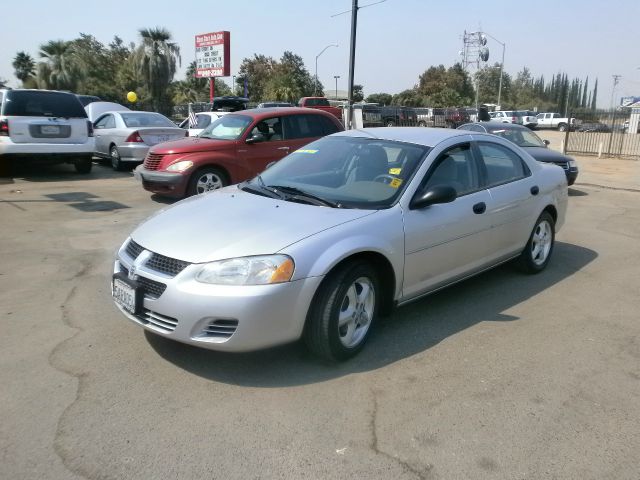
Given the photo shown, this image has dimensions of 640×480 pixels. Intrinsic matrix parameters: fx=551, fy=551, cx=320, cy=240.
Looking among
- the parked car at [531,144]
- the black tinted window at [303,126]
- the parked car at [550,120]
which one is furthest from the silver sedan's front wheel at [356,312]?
the parked car at [550,120]

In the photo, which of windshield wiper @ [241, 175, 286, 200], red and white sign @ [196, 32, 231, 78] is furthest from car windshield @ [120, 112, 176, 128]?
red and white sign @ [196, 32, 231, 78]

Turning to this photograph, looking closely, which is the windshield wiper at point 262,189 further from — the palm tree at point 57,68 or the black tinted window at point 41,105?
the palm tree at point 57,68

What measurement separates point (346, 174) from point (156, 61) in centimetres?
4872

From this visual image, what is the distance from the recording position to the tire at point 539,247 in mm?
5574

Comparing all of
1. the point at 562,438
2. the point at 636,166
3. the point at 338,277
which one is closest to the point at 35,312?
the point at 338,277

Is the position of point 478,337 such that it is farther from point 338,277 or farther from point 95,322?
point 95,322

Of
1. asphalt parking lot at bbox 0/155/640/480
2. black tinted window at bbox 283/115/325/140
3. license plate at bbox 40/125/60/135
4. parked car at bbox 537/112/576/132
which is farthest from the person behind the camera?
parked car at bbox 537/112/576/132

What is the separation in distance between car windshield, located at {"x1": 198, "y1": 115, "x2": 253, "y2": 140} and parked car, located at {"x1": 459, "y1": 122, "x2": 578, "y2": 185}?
16.2 feet

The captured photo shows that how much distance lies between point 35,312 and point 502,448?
12.1 feet

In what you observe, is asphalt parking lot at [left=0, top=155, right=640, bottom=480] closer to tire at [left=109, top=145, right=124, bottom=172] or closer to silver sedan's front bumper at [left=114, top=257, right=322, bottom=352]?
silver sedan's front bumper at [left=114, top=257, right=322, bottom=352]

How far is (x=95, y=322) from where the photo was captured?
4.32 m

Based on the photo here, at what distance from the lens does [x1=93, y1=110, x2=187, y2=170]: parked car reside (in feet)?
41.7

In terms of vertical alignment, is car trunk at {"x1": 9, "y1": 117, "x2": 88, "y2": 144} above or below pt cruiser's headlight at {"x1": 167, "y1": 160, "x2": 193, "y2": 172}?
above

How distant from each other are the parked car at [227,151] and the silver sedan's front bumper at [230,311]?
5.88 metres
